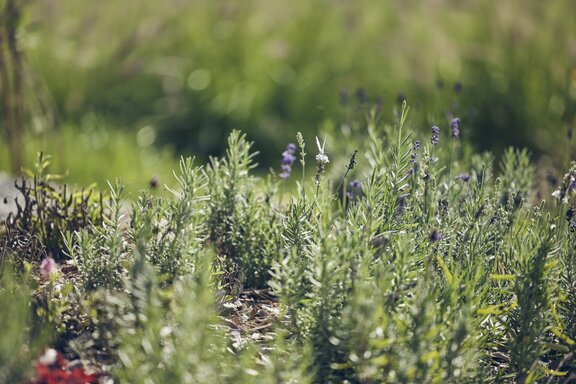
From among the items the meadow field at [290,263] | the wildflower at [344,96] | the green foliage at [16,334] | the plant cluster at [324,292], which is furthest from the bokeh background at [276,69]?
the green foliage at [16,334]

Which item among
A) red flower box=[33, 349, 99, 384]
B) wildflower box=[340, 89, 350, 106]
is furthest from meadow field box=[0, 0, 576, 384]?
wildflower box=[340, 89, 350, 106]

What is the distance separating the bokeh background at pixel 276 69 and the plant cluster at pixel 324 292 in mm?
3052

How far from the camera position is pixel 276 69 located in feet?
24.6

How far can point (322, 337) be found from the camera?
2.69m

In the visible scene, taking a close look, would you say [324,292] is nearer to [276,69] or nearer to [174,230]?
[174,230]

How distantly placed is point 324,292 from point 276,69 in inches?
199

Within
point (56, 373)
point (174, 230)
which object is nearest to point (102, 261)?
point (174, 230)

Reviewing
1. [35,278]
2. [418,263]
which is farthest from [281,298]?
[35,278]

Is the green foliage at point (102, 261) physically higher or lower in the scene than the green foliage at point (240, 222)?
lower

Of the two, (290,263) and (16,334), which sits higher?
(290,263)

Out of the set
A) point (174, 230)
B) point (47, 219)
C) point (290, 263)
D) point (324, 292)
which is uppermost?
point (47, 219)

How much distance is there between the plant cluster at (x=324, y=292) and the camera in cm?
244

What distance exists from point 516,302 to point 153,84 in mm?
5225

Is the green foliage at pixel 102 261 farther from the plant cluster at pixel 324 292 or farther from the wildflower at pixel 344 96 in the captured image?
the wildflower at pixel 344 96
